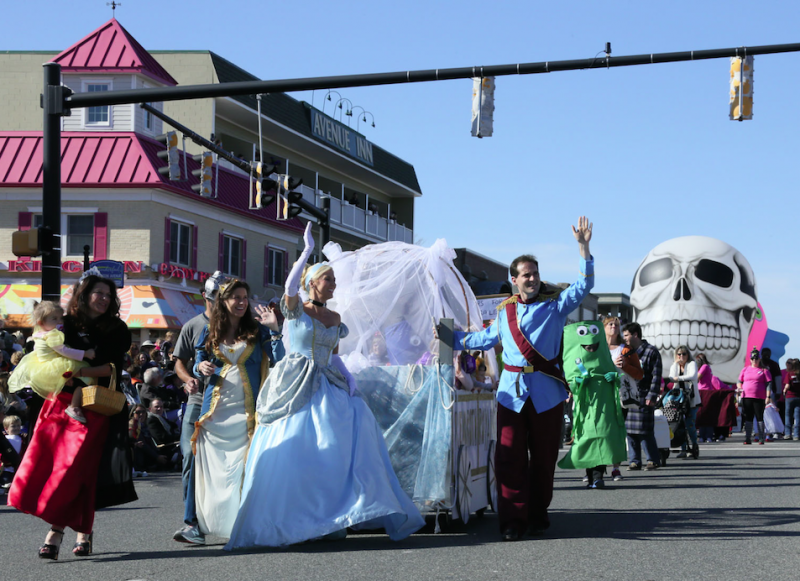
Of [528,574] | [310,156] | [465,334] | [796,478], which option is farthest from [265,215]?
[528,574]

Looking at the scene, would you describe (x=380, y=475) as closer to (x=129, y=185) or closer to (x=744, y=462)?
(x=744, y=462)

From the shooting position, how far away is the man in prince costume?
25.2ft

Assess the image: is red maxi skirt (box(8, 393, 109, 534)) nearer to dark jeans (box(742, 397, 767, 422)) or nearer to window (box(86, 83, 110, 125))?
dark jeans (box(742, 397, 767, 422))

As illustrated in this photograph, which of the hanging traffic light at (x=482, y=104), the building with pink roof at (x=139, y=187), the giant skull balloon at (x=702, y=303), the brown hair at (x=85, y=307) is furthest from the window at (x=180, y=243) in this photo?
the brown hair at (x=85, y=307)

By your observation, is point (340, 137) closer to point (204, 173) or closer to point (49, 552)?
point (204, 173)

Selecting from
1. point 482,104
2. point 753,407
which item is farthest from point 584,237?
point 753,407

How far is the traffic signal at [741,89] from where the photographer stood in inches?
462

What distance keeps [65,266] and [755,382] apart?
59.1 ft

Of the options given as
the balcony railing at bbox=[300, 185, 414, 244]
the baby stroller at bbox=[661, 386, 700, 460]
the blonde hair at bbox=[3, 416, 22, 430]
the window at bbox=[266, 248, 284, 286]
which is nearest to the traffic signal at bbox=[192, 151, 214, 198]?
the blonde hair at bbox=[3, 416, 22, 430]

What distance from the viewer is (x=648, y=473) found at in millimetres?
13125

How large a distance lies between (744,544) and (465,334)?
2.46 m

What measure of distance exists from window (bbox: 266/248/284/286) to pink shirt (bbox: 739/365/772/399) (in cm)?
2017

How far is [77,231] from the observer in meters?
29.9

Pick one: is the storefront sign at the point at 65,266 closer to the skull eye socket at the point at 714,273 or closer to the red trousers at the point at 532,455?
the skull eye socket at the point at 714,273
